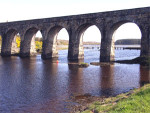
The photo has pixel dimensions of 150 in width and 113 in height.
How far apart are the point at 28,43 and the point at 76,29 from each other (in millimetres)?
17431

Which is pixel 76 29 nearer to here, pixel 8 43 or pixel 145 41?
pixel 145 41

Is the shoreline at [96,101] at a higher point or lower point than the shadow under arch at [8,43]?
lower

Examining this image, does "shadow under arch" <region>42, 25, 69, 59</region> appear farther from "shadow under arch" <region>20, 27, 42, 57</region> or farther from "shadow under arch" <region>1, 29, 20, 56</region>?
"shadow under arch" <region>1, 29, 20, 56</region>

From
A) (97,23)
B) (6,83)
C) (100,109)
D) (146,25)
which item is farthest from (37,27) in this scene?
(100,109)

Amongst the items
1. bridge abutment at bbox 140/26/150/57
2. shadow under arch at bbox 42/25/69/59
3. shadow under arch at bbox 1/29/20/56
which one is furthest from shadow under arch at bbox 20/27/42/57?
bridge abutment at bbox 140/26/150/57

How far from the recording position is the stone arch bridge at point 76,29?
3306cm

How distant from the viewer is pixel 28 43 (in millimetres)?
52781

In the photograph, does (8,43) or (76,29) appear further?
(8,43)

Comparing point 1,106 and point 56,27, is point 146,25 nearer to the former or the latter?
point 56,27

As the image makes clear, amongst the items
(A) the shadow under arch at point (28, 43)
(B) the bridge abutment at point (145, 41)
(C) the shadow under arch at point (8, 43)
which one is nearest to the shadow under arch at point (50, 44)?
(A) the shadow under arch at point (28, 43)

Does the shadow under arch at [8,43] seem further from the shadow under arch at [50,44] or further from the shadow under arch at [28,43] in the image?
the shadow under arch at [50,44]

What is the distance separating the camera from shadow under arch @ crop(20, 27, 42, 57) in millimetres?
51781

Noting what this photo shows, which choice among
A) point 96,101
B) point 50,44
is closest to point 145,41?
point 96,101

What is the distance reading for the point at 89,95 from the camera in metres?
15.8
